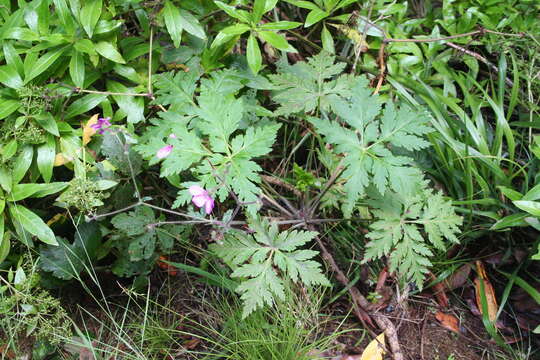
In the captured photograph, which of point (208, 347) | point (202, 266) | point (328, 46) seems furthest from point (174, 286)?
point (328, 46)

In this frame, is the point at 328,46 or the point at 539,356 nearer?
the point at 539,356

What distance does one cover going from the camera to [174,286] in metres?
1.98

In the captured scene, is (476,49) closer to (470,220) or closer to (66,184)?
(470,220)

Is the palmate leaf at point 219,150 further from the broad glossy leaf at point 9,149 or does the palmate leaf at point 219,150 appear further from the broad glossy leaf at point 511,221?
the broad glossy leaf at point 511,221

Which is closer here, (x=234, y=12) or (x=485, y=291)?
(x=234, y=12)

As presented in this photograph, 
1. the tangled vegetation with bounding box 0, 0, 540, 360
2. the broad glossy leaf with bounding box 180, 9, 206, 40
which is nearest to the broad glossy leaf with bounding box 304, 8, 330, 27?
the tangled vegetation with bounding box 0, 0, 540, 360

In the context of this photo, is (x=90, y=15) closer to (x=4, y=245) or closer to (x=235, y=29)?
(x=235, y=29)

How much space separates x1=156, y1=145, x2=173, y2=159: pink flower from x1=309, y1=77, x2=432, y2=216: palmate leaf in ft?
1.48

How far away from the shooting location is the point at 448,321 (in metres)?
1.95

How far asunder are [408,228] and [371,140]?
332mm

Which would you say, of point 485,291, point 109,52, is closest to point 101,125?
point 109,52

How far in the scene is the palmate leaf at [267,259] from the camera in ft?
4.86

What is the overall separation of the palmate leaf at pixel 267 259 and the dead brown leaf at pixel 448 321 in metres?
0.71

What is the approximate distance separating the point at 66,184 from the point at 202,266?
0.60m
